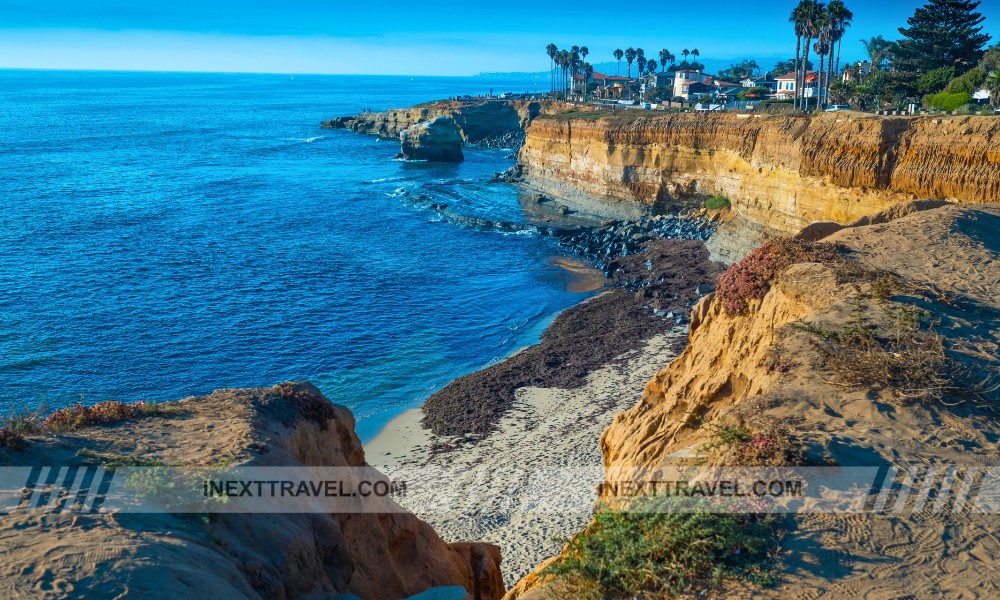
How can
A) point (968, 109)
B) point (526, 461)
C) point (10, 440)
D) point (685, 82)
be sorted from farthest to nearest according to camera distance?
point (685, 82) < point (968, 109) < point (526, 461) < point (10, 440)

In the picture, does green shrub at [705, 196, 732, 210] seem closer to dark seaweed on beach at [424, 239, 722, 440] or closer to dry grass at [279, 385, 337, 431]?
dark seaweed on beach at [424, 239, 722, 440]

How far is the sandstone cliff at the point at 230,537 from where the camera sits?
7.51 metres

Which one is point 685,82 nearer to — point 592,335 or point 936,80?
point 936,80

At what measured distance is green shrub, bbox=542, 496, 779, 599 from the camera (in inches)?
312

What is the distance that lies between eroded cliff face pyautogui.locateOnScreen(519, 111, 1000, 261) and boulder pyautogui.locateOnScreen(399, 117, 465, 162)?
26212 millimetres

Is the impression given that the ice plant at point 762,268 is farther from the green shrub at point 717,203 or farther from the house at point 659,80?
the house at point 659,80

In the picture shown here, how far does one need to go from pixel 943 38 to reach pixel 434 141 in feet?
189

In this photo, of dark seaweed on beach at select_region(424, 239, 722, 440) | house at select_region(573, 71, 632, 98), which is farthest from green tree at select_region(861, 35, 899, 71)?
dark seaweed on beach at select_region(424, 239, 722, 440)

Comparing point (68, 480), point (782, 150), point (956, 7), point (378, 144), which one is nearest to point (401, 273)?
point (782, 150)

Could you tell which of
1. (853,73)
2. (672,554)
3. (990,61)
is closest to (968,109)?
(990,61)

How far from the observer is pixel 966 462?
9562 mm

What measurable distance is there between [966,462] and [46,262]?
2003 inches

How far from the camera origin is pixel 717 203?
50.2 meters

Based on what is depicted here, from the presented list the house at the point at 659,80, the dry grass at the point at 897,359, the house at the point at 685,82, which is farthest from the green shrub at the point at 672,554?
the house at the point at 659,80
